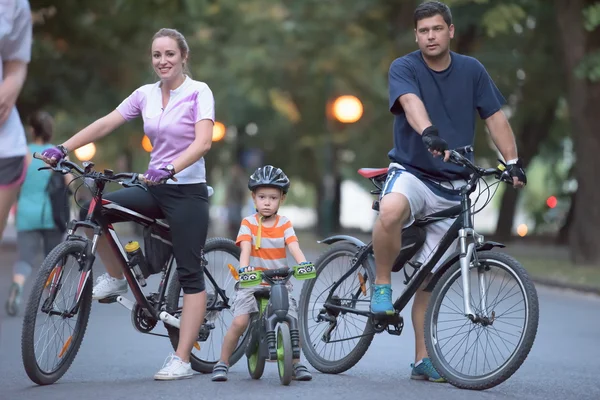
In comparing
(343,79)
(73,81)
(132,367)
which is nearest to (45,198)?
(132,367)

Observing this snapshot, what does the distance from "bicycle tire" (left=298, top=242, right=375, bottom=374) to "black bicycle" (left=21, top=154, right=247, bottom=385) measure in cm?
41

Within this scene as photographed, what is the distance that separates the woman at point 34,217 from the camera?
481 inches

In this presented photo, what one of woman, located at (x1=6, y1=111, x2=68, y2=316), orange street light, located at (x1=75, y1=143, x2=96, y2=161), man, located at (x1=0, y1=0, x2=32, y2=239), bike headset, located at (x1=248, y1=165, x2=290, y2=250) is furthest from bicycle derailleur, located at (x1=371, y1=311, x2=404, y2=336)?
orange street light, located at (x1=75, y1=143, x2=96, y2=161)

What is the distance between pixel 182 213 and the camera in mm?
7320

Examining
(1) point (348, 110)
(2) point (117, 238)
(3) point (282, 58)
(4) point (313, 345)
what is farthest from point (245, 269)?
(3) point (282, 58)

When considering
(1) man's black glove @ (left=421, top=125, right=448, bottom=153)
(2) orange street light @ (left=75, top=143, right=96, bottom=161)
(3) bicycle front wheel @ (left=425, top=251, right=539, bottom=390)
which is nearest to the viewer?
(3) bicycle front wheel @ (left=425, top=251, right=539, bottom=390)

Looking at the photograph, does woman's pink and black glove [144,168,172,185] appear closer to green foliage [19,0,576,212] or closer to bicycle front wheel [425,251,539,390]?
bicycle front wheel [425,251,539,390]

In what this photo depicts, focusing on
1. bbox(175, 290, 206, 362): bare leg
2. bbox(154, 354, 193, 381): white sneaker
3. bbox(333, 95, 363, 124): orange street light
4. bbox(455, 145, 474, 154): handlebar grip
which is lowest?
bbox(154, 354, 193, 381): white sneaker

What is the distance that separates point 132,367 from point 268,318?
1.50 meters

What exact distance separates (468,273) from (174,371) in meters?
1.74

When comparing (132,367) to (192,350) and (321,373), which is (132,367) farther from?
(321,373)

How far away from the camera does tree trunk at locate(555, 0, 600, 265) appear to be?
2116cm

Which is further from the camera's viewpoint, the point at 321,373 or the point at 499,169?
the point at 321,373

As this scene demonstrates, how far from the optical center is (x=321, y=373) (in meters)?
7.74
